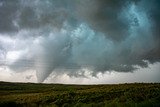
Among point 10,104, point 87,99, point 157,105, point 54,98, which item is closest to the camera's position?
point 157,105

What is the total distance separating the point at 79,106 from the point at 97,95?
30.2 metres

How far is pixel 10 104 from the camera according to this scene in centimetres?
4778

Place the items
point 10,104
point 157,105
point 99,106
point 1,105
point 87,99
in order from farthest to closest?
point 87,99 → point 10,104 → point 1,105 → point 99,106 → point 157,105

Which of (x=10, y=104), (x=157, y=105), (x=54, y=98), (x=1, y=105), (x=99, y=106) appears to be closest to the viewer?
(x=157, y=105)

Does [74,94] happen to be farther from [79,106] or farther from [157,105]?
[157,105]

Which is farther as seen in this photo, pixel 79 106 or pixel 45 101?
pixel 45 101

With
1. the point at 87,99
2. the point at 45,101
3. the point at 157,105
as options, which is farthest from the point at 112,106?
the point at 45,101

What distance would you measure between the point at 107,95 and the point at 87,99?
4.63m

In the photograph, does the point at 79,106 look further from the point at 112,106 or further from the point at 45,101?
the point at 45,101

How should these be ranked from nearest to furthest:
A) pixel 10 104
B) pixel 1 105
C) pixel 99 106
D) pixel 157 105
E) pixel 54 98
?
Result: pixel 157 105 < pixel 99 106 < pixel 1 105 < pixel 10 104 < pixel 54 98

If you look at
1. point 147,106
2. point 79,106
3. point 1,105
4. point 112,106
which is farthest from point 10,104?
point 147,106

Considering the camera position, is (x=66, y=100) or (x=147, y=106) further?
(x=66, y=100)

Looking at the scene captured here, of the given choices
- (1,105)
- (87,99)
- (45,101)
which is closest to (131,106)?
Answer: (1,105)

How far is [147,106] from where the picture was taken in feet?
105
